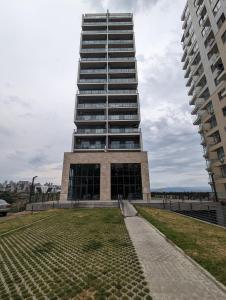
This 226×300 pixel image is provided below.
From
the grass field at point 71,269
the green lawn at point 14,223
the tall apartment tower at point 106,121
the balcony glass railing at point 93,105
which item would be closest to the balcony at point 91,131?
the tall apartment tower at point 106,121

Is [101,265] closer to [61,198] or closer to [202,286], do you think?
[202,286]

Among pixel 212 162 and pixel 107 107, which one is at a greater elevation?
pixel 107 107

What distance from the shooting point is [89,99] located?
41.5 m

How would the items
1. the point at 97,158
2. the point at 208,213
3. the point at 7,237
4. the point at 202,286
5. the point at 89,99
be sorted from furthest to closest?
the point at 89,99 < the point at 97,158 < the point at 208,213 < the point at 7,237 < the point at 202,286

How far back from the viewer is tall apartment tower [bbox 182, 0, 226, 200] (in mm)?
33000

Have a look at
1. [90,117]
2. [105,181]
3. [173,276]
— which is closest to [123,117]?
[90,117]

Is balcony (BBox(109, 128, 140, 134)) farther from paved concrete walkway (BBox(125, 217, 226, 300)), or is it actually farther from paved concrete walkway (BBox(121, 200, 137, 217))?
paved concrete walkway (BBox(125, 217, 226, 300))

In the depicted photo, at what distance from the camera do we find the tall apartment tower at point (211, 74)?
33.0 meters

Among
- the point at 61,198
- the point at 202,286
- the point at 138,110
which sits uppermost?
the point at 138,110

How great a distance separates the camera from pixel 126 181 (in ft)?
106

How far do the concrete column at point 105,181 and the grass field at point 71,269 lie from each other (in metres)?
22.4

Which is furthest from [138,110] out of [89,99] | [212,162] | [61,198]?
[61,198]

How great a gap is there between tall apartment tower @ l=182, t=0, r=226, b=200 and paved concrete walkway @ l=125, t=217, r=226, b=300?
1088 inches

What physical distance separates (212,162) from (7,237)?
39257mm
